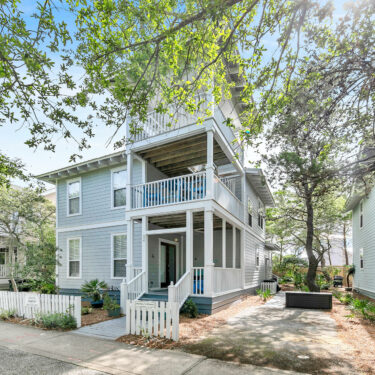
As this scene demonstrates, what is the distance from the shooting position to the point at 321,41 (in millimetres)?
6492

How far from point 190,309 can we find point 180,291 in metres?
0.60

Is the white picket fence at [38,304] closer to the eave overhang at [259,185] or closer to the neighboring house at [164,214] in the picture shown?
the neighboring house at [164,214]

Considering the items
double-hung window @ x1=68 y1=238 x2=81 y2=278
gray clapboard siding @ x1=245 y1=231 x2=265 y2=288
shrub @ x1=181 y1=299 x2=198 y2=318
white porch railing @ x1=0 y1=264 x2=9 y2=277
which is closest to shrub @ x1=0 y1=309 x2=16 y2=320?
double-hung window @ x1=68 y1=238 x2=81 y2=278

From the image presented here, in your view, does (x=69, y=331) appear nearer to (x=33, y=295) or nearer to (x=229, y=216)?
(x=33, y=295)

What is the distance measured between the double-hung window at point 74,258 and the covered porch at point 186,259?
4308 millimetres

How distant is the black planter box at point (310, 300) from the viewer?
11.2m

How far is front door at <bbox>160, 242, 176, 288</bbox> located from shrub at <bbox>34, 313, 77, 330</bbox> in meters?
5.72

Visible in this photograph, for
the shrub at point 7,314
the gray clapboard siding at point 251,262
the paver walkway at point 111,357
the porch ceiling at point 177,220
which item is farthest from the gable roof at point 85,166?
the paver walkway at point 111,357

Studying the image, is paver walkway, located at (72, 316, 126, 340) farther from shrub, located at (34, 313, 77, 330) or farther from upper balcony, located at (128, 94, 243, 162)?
upper balcony, located at (128, 94, 243, 162)

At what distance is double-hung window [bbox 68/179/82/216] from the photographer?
1549 centimetres

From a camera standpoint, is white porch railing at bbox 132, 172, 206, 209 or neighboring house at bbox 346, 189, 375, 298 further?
neighboring house at bbox 346, 189, 375, 298

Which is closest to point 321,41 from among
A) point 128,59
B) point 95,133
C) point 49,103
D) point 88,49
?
point 128,59

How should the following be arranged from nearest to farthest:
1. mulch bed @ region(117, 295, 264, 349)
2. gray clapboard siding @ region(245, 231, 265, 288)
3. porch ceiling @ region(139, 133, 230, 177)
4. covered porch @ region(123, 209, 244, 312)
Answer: mulch bed @ region(117, 295, 264, 349) → covered porch @ region(123, 209, 244, 312) → porch ceiling @ region(139, 133, 230, 177) → gray clapboard siding @ region(245, 231, 265, 288)

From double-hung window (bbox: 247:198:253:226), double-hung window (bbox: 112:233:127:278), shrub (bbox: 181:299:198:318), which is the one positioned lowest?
shrub (bbox: 181:299:198:318)
